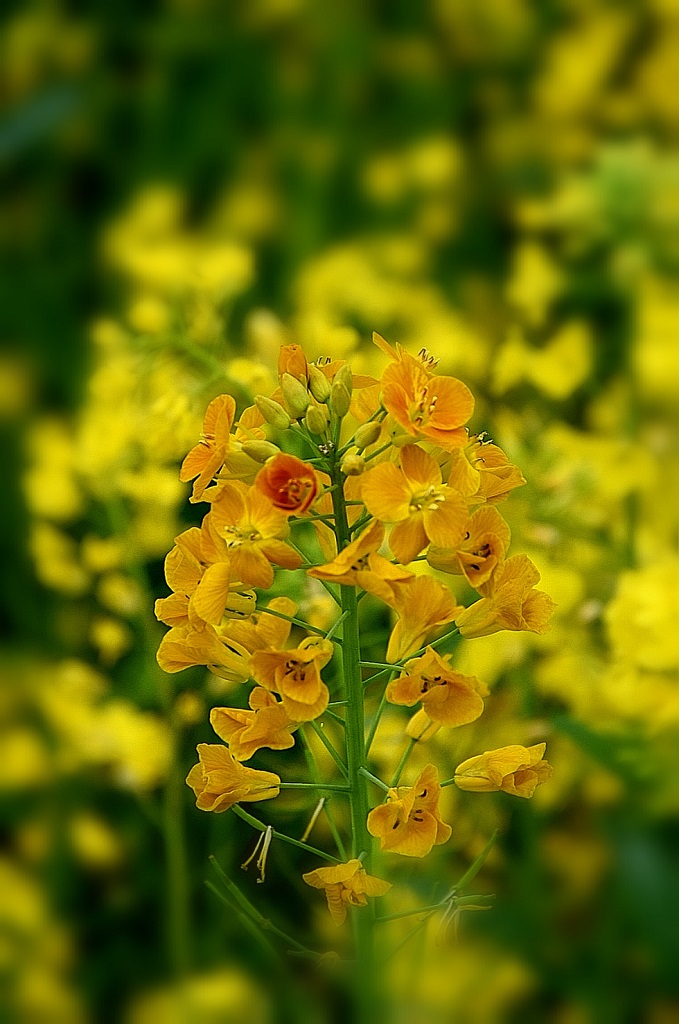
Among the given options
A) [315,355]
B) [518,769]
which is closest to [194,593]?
[518,769]

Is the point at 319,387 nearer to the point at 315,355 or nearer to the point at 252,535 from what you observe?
the point at 252,535

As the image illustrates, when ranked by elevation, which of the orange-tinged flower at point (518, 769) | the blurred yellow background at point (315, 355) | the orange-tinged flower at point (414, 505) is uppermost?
the orange-tinged flower at point (414, 505)

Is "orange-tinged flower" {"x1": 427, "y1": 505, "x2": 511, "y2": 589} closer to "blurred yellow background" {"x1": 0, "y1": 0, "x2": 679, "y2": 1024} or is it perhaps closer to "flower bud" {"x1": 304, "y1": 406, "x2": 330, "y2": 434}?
"flower bud" {"x1": 304, "y1": 406, "x2": 330, "y2": 434}

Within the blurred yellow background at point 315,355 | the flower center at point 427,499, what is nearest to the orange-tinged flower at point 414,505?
the flower center at point 427,499

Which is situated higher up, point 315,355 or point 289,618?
point 289,618

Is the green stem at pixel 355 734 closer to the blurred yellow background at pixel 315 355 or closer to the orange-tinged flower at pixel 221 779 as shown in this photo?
the orange-tinged flower at pixel 221 779

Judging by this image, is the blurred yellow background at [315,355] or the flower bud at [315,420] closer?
the flower bud at [315,420]
